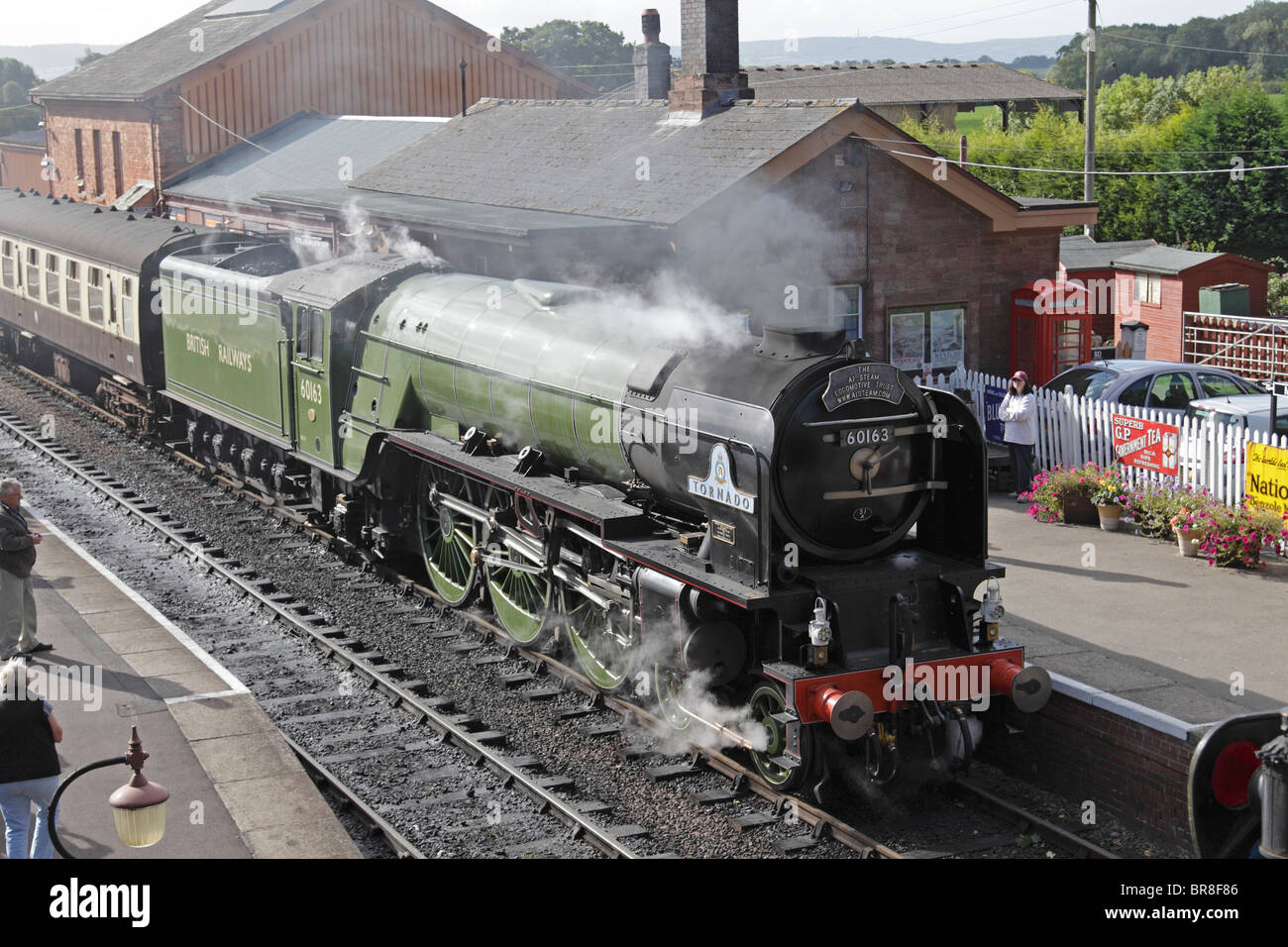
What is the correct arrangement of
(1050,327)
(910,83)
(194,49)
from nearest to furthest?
(1050,327) < (194,49) < (910,83)

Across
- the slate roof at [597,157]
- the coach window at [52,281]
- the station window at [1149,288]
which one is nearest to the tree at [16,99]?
the coach window at [52,281]

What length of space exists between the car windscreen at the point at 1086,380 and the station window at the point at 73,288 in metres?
15.7

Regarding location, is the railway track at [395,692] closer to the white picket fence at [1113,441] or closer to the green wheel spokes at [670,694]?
the green wheel spokes at [670,694]

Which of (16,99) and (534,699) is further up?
(16,99)

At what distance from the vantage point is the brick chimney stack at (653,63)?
23.8 metres

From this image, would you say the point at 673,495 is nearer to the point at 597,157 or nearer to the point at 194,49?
the point at 597,157

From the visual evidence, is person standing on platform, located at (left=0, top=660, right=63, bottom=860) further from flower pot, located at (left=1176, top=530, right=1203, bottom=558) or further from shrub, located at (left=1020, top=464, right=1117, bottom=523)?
shrub, located at (left=1020, top=464, right=1117, bottom=523)

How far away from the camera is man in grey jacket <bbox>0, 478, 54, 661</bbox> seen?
10594 millimetres

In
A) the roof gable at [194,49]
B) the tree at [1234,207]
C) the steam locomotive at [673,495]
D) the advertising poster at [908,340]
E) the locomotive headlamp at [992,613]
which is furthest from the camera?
the tree at [1234,207]

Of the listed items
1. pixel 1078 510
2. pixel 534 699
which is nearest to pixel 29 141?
pixel 1078 510

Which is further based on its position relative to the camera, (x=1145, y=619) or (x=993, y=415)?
(x=993, y=415)

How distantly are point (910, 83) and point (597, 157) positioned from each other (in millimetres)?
49204

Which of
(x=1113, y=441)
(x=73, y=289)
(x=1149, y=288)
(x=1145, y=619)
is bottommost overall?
(x=1145, y=619)

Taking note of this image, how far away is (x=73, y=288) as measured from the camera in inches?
910
